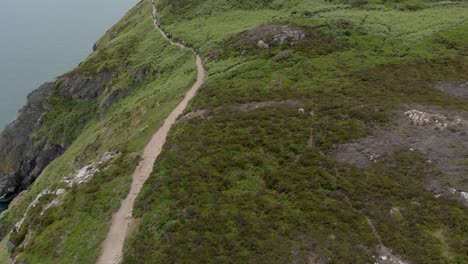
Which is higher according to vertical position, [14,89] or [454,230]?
[14,89]

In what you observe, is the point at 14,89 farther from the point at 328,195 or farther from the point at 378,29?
the point at 328,195

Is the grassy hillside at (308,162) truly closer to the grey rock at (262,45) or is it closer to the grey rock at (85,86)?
the grey rock at (262,45)

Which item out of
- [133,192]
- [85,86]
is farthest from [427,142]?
[85,86]

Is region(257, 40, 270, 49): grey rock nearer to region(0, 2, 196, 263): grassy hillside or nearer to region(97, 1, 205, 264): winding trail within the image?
region(0, 2, 196, 263): grassy hillside

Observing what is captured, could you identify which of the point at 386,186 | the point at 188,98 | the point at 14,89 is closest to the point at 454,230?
the point at 386,186

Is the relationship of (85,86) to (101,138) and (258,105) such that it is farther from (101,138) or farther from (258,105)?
(258,105)

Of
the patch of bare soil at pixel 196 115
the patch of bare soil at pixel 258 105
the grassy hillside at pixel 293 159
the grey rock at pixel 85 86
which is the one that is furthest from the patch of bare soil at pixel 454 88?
the grey rock at pixel 85 86

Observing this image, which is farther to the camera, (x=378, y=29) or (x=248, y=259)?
(x=378, y=29)
